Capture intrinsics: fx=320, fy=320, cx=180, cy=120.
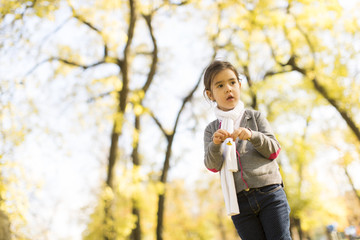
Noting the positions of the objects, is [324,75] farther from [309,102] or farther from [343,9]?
[309,102]

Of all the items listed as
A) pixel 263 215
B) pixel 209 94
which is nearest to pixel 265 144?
pixel 263 215

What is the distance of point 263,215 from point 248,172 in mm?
243

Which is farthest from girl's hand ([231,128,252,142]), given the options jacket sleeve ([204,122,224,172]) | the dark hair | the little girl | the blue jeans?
the dark hair

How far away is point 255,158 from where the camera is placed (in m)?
1.83

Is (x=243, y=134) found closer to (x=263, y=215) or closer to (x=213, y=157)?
(x=213, y=157)

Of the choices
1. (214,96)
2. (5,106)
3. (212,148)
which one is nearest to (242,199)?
(212,148)

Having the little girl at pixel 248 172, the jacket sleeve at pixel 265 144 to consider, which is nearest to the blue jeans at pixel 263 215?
the little girl at pixel 248 172

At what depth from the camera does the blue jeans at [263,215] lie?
67.4 inches

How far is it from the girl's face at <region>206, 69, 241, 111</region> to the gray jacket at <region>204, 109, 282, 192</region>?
0.54ft

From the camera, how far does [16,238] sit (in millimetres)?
5895

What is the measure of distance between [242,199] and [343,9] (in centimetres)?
777

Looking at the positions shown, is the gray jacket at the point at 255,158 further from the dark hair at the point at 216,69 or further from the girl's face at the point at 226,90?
the dark hair at the point at 216,69

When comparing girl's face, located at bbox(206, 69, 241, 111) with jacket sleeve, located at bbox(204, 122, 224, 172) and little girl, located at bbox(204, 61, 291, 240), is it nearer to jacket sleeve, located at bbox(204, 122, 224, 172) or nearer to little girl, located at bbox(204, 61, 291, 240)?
little girl, located at bbox(204, 61, 291, 240)

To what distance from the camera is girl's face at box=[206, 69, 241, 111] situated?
1.96m
